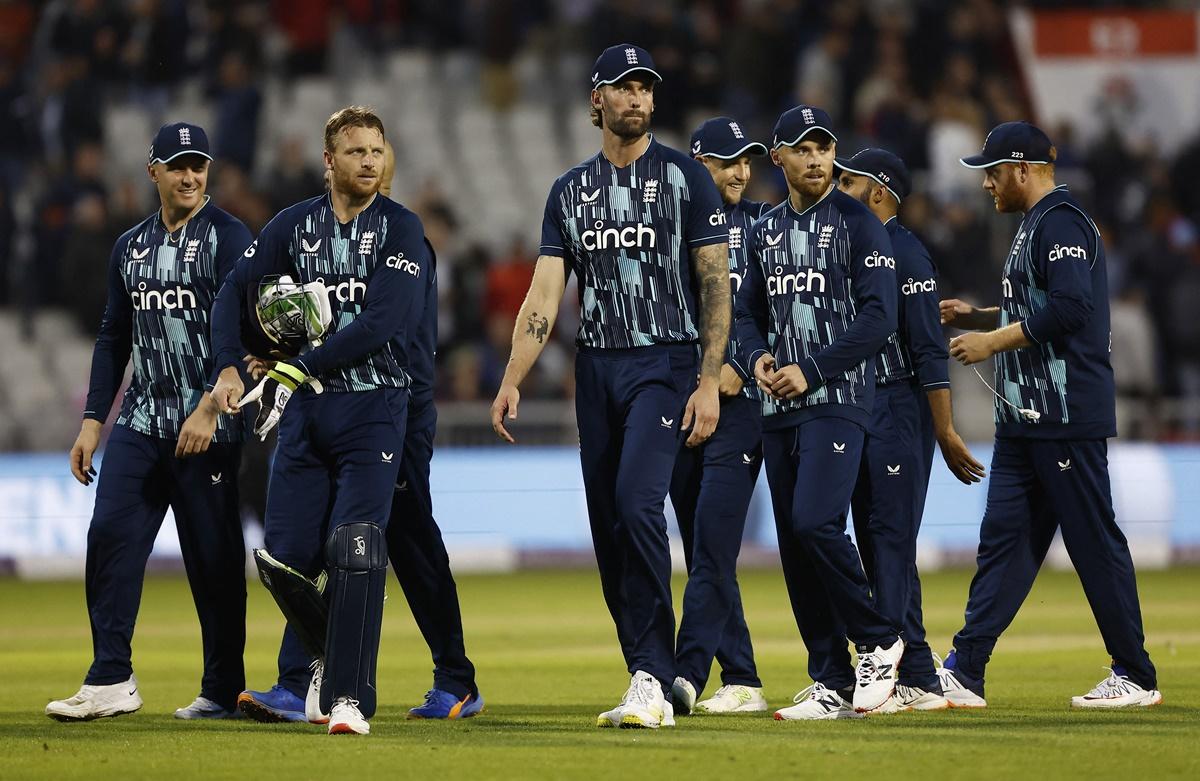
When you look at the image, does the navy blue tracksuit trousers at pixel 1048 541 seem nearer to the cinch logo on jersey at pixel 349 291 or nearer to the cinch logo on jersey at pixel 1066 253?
the cinch logo on jersey at pixel 1066 253

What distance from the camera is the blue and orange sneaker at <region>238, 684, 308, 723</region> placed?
8648 mm

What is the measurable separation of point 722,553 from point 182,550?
2502 mm

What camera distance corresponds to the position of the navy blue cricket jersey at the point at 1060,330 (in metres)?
9.02

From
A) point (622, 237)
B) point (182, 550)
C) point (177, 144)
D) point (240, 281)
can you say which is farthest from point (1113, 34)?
point (182, 550)

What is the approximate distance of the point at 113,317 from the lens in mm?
9391

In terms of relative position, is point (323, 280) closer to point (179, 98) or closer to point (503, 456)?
point (503, 456)

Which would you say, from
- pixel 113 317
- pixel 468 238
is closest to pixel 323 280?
pixel 113 317

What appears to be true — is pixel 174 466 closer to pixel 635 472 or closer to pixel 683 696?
pixel 635 472

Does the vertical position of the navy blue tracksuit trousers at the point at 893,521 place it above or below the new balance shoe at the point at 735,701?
above

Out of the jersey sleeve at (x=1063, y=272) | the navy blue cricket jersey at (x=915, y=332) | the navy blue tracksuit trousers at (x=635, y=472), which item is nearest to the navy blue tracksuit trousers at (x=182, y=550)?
the navy blue tracksuit trousers at (x=635, y=472)

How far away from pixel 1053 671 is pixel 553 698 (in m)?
2.97

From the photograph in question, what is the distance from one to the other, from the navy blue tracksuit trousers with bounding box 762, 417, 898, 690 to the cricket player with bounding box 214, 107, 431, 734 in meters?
1.73

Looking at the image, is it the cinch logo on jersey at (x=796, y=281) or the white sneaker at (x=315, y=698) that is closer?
the white sneaker at (x=315, y=698)

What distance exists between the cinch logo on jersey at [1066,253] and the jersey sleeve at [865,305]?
0.87 metres
